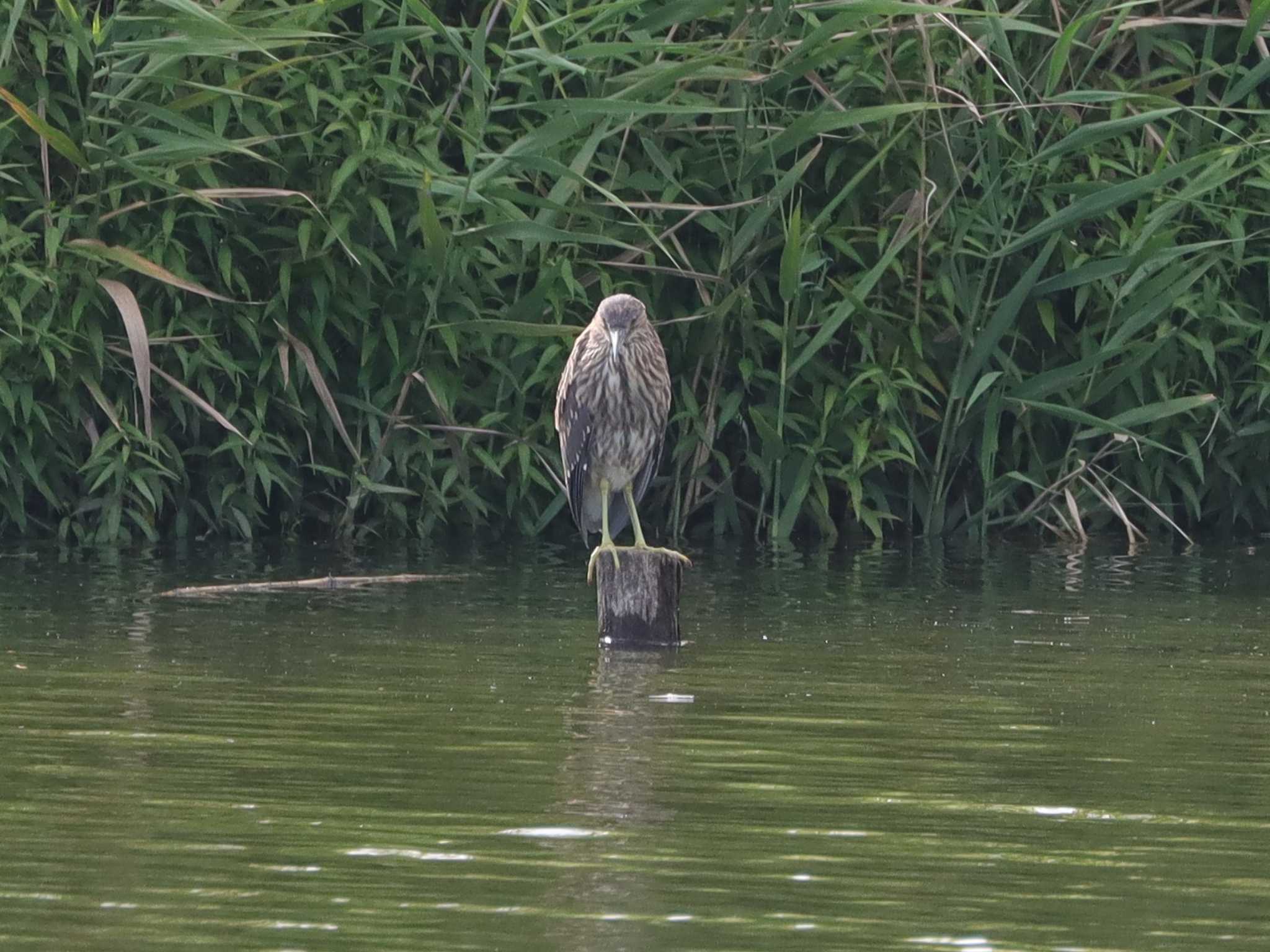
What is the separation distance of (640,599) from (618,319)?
3.27 feet

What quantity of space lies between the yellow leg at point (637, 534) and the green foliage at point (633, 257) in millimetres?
1050

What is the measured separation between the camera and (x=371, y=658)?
663 centimetres

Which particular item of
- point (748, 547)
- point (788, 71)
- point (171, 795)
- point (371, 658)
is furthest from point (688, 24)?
point (171, 795)

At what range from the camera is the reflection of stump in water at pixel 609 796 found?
3.63m

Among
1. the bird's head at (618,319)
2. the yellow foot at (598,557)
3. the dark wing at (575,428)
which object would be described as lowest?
the yellow foot at (598,557)

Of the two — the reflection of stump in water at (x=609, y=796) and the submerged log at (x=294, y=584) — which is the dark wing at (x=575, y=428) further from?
the reflection of stump in water at (x=609, y=796)

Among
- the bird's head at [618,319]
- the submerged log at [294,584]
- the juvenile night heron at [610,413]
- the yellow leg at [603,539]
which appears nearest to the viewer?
the yellow leg at [603,539]

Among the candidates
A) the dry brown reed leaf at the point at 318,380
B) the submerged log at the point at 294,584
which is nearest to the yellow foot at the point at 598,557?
the submerged log at the point at 294,584

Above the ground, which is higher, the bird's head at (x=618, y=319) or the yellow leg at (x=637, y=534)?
the bird's head at (x=618, y=319)

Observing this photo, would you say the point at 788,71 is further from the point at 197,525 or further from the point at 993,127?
the point at 197,525

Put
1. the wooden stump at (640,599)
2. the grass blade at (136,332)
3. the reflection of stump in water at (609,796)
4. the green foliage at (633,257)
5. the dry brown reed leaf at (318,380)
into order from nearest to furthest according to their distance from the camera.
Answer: the reflection of stump in water at (609,796), the wooden stump at (640,599), the grass blade at (136,332), the green foliage at (633,257), the dry brown reed leaf at (318,380)

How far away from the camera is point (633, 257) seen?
9305 millimetres

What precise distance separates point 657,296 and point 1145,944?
19.8 ft

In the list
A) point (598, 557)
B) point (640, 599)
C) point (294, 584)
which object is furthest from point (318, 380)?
point (640, 599)
